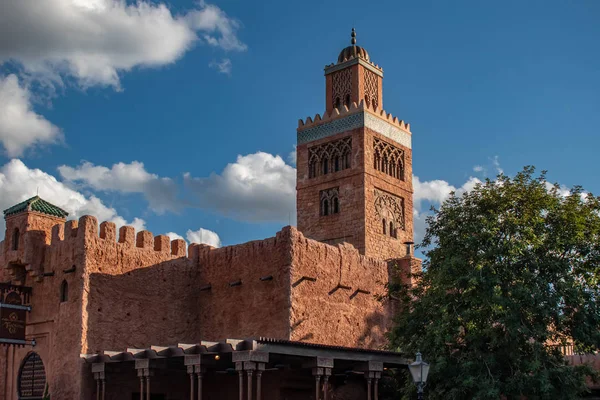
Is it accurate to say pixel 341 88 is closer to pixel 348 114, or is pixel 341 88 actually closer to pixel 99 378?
pixel 348 114

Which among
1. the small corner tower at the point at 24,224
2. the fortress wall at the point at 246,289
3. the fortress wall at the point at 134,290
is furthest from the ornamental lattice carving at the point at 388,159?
the small corner tower at the point at 24,224

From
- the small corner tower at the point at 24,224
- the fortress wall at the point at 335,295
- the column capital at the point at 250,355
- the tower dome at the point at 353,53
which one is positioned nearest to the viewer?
the column capital at the point at 250,355

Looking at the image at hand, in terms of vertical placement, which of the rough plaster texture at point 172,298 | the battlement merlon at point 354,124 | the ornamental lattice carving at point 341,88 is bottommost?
the rough plaster texture at point 172,298

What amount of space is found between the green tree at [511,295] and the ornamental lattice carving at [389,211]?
12.5 meters

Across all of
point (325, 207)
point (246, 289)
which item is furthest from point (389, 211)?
point (246, 289)

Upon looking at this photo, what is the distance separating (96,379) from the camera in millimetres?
22281

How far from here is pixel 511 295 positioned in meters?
19.6

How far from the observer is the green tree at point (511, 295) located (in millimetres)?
19219

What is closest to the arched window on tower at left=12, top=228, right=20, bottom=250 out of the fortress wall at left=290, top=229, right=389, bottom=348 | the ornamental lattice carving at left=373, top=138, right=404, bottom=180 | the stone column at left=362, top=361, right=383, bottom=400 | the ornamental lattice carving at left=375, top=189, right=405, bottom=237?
the fortress wall at left=290, top=229, right=389, bottom=348

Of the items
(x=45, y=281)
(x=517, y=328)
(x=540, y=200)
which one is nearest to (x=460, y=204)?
(x=540, y=200)

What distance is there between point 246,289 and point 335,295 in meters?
2.80

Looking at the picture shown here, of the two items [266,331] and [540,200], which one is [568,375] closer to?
[540,200]

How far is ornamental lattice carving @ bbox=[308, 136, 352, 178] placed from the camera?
34.2m

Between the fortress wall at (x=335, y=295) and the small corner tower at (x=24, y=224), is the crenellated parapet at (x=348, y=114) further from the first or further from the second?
the small corner tower at (x=24, y=224)
